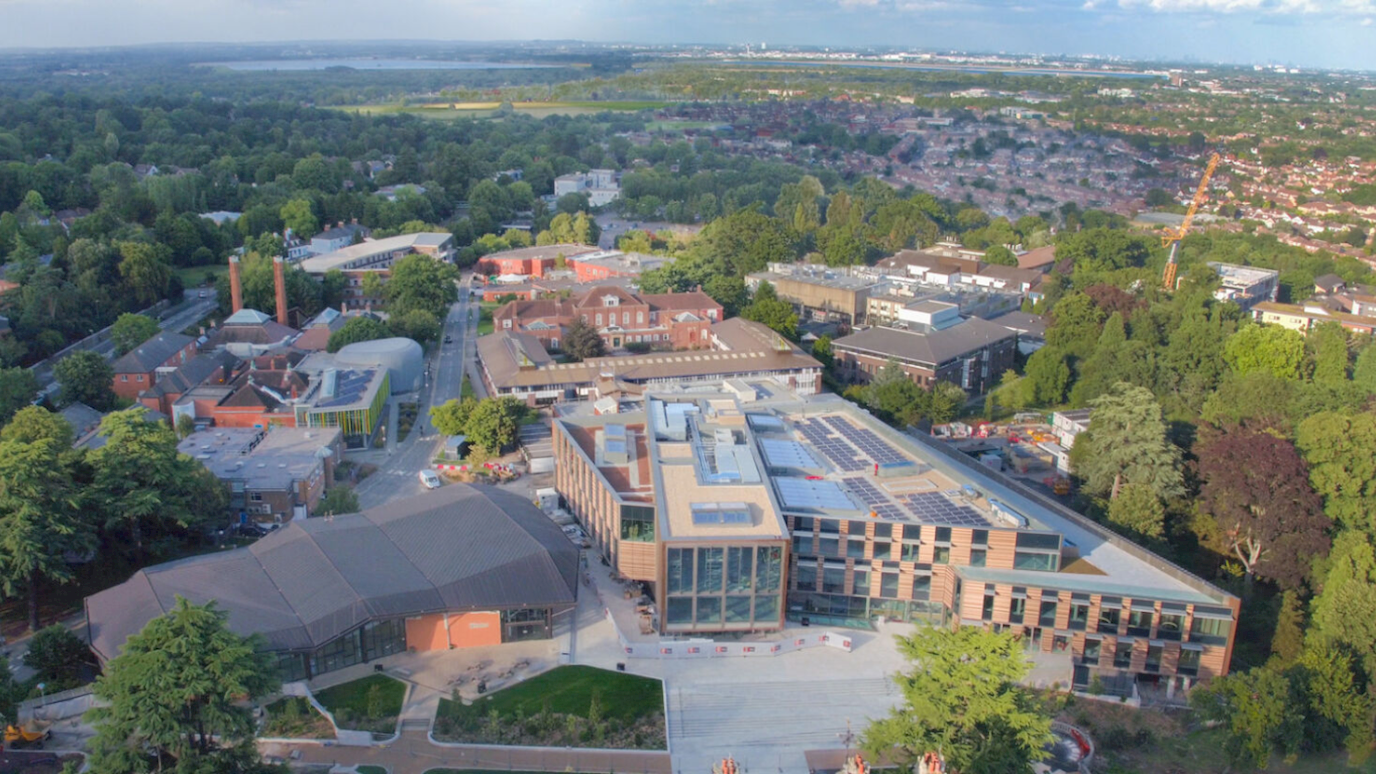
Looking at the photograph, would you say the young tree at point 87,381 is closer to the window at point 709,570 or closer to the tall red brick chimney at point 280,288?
the tall red brick chimney at point 280,288

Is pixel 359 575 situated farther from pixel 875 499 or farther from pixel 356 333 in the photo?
pixel 356 333

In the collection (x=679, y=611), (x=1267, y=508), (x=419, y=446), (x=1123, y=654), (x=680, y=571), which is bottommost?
(x=419, y=446)

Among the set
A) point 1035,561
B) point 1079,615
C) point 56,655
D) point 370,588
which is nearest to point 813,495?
point 1035,561

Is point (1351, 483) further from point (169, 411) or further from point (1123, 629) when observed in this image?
point (169, 411)

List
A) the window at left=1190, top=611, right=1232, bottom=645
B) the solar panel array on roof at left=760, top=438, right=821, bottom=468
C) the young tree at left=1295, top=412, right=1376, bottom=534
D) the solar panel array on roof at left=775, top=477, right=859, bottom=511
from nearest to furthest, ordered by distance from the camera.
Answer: the window at left=1190, top=611, right=1232, bottom=645 < the solar panel array on roof at left=775, top=477, right=859, bottom=511 < the young tree at left=1295, top=412, right=1376, bottom=534 < the solar panel array on roof at left=760, top=438, right=821, bottom=468

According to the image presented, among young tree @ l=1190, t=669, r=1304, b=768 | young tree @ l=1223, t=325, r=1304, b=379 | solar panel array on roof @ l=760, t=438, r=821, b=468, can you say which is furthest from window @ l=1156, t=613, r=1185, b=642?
young tree @ l=1223, t=325, r=1304, b=379

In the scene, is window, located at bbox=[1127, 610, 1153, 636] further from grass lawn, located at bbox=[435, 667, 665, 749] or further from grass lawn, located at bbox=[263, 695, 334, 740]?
grass lawn, located at bbox=[263, 695, 334, 740]

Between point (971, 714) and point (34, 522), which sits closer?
point (971, 714)

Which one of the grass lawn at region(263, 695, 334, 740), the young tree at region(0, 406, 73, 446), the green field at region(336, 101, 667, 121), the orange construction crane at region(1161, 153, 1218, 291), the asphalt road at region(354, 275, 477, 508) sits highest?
the green field at region(336, 101, 667, 121)
